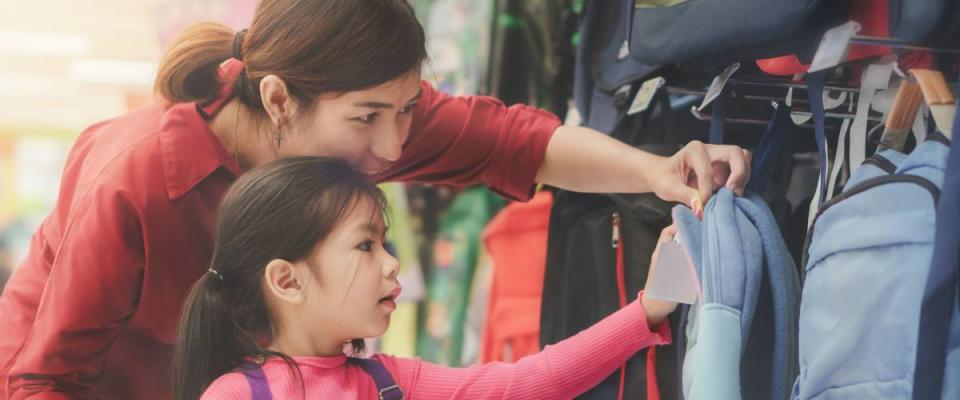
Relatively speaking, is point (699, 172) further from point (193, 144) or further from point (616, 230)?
point (193, 144)

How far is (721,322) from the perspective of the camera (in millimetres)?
1080

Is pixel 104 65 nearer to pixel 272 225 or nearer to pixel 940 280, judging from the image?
pixel 272 225

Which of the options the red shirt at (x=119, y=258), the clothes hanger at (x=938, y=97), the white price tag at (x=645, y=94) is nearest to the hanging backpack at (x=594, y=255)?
the white price tag at (x=645, y=94)

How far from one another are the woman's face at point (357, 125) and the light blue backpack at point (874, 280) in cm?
53

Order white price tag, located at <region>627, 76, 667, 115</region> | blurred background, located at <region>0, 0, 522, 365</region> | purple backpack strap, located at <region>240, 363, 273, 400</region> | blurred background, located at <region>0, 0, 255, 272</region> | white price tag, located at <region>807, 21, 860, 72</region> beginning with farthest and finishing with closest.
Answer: blurred background, located at <region>0, 0, 255, 272</region>
blurred background, located at <region>0, 0, 522, 365</region>
white price tag, located at <region>627, 76, 667, 115</region>
purple backpack strap, located at <region>240, 363, 273, 400</region>
white price tag, located at <region>807, 21, 860, 72</region>

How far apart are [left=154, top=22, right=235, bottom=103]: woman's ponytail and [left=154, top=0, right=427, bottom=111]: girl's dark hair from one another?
0.07 metres

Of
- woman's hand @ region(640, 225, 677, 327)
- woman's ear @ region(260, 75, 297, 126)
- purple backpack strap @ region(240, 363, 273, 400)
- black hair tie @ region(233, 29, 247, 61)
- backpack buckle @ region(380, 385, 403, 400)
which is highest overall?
black hair tie @ region(233, 29, 247, 61)

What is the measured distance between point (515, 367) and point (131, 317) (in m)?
0.50

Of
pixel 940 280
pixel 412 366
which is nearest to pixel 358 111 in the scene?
pixel 412 366

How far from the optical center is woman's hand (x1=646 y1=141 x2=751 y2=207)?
4.13ft

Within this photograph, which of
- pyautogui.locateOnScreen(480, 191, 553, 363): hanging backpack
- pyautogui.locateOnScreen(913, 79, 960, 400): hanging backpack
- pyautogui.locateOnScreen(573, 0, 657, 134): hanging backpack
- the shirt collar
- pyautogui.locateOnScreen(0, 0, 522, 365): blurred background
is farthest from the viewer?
pyautogui.locateOnScreen(0, 0, 522, 365): blurred background

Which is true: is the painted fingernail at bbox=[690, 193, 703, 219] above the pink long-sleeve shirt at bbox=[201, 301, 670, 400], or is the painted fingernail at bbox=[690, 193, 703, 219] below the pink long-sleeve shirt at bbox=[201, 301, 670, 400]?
above

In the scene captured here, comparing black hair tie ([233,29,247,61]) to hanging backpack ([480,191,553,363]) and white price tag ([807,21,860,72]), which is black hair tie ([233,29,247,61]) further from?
hanging backpack ([480,191,553,363])

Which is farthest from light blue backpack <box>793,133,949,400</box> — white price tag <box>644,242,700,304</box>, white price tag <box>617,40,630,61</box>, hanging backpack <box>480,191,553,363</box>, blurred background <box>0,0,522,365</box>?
blurred background <box>0,0,522,365</box>
